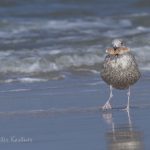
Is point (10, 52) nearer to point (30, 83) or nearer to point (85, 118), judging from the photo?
point (30, 83)

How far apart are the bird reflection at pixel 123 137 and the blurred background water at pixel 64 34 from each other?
385 centimetres

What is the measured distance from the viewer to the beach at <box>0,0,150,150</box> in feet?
25.4

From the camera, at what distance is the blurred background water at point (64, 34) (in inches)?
506

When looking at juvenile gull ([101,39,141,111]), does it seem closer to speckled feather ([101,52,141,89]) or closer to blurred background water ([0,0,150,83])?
speckled feather ([101,52,141,89])

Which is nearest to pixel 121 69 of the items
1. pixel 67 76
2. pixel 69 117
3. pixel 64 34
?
pixel 69 117

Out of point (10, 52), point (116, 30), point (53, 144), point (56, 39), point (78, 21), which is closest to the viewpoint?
point (53, 144)

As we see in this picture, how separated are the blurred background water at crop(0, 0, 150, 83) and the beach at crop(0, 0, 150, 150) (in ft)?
0.05

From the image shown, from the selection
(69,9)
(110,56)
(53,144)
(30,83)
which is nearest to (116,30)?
(69,9)

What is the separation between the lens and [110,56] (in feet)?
31.1

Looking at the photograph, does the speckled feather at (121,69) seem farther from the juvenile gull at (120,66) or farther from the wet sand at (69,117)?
the wet sand at (69,117)

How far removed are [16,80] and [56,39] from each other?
439 centimetres

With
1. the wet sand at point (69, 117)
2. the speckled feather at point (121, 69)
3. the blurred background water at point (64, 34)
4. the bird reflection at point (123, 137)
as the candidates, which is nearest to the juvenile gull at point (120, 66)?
the speckled feather at point (121, 69)

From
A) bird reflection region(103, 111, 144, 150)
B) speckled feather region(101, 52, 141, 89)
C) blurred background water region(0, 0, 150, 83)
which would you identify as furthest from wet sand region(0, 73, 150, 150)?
blurred background water region(0, 0, 150, 83)

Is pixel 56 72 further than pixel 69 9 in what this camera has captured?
No
